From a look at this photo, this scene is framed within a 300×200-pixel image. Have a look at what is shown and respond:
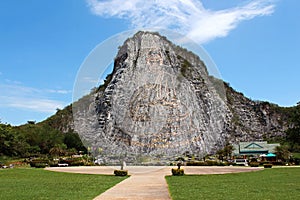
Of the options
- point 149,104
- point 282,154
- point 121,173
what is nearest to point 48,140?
Result: point 282,154

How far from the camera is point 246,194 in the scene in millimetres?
12438

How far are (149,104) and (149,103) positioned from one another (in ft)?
0.22

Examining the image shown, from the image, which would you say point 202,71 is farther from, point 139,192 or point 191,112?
point 139,192

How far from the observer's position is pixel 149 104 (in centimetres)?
1638

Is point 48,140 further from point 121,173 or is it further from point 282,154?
point 121,173

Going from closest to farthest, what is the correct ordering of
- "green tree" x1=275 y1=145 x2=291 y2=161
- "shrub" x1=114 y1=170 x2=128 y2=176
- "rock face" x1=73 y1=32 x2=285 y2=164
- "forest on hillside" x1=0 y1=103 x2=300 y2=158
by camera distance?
"rock face" x1=73 y1=32 x2=285 y2=164
"shrub" x1=114 y1=170 x2=128 y2=176
"green tree" x1=275 y1=145 x2=291 y2=161
"forest on hillside" x1=0 y1=103 x2=300 y2=158

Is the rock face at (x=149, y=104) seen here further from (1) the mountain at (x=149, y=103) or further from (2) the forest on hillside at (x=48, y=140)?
(2) the forest on hillside at (x=48, y=140)

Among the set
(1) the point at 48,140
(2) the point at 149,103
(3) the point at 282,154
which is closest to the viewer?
(2) the point at 149,103

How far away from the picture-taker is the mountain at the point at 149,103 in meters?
16.4

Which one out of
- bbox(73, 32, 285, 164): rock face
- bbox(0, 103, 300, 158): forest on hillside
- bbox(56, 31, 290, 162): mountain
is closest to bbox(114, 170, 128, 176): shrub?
bbox(73, 32, 285, 164): rock face

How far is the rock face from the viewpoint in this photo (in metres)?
16.4

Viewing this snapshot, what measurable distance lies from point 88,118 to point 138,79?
10.5 feet

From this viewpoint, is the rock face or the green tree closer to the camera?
the rock face

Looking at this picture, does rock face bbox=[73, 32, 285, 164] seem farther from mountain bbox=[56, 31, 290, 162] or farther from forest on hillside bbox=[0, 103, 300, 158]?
forest on hillside bbox=[0, 103, 300, 158]
